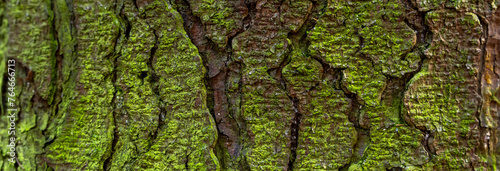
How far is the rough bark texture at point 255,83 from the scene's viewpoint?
819mm

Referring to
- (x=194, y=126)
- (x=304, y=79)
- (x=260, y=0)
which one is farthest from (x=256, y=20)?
(x=194, y=126)

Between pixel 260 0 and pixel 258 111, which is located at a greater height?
pixel 260 0

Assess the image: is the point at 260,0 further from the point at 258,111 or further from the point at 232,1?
the point at 258,111

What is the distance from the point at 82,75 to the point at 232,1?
493 mm

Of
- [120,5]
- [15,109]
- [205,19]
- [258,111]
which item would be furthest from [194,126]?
[15,109]

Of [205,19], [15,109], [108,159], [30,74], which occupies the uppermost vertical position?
[205,19]

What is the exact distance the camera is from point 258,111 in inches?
33.2

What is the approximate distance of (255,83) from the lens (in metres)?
0.83

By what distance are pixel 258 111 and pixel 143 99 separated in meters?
0.34

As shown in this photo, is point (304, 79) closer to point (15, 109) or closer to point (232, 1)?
point (232, 1)

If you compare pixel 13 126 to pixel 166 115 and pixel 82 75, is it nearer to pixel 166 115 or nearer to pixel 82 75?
pixel 82 75

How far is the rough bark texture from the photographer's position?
32.2 inches

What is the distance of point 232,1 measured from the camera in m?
0.84

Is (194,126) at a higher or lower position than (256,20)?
lower
